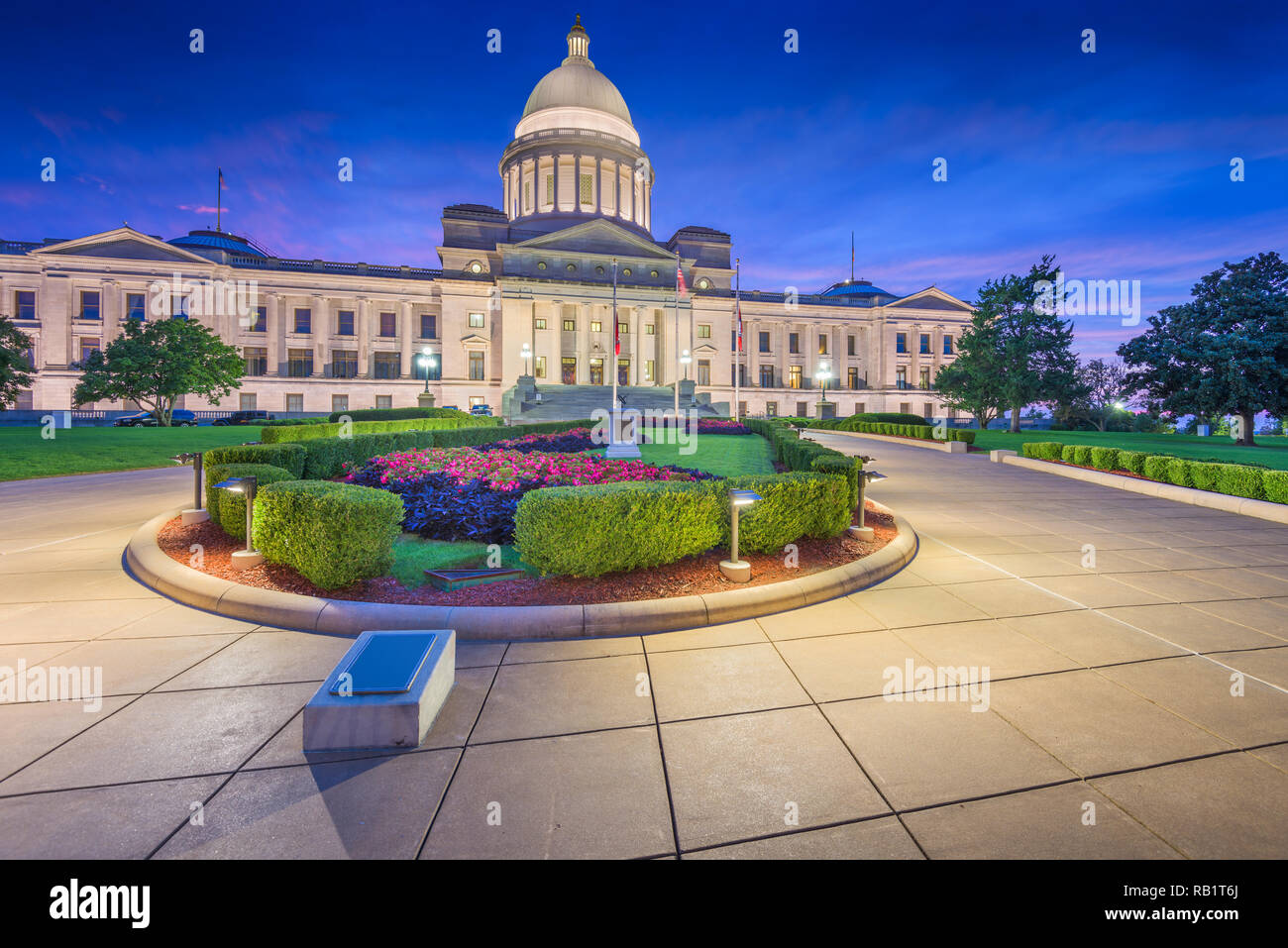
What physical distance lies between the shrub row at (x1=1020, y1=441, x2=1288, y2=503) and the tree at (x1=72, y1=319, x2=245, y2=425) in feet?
151

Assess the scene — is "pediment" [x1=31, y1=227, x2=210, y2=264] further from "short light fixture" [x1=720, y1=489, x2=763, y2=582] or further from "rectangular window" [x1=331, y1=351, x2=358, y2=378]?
"short light fixture" [x1=720, y1=489, x2=763, y2=582]

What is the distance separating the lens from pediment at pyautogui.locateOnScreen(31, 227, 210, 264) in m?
53.9

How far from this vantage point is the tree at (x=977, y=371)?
1642 inches

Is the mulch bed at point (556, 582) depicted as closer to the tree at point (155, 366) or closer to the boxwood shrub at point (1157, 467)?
the boxwood shrub at point (1157, 467)

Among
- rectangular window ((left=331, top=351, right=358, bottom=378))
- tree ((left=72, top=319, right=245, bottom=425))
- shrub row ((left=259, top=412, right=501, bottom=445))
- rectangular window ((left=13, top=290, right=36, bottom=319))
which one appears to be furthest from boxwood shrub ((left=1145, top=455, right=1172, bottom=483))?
rectangular window ((left=13, top=290, right=36, bottom=319))

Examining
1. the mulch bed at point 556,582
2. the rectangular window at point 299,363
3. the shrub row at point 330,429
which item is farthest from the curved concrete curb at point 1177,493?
the rectangular window at point 299,363

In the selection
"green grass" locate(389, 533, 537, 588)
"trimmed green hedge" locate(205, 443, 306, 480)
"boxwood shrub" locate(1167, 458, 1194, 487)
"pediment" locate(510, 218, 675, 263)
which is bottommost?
"green grass" locate(389, 533, 537, 588)

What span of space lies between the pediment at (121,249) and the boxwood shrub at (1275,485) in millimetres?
74013

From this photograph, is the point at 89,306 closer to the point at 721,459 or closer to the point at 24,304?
the point at 24,304

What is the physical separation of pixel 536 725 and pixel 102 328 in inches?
2888

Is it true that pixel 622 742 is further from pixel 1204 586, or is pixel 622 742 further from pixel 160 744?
pixel 1204 586
